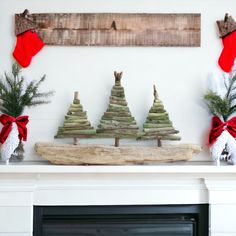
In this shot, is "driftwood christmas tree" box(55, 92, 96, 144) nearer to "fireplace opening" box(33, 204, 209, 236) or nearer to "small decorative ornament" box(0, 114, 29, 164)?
"small decorative ornament" box(0, 114, 29, 164)

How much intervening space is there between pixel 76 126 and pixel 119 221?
513mm

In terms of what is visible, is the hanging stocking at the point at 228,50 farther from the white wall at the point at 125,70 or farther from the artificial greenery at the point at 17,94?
the artificial greenery at the point at 17,94

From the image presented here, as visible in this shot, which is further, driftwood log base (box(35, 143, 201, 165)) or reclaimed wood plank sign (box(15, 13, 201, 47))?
reclaimed wood plank sign (box(15, 13, 201, 47))

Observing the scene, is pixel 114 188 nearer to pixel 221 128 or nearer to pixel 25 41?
pixel 221 128

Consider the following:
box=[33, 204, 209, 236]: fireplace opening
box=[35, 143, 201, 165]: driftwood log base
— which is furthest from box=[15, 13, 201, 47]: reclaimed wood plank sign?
box=[33, 204, 209, 236]: fireplace opening

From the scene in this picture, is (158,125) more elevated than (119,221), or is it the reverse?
(158,125)

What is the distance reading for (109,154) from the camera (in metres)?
1.90

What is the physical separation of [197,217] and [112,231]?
43 centimetres

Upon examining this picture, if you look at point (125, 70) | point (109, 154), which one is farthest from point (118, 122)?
point (125, 70)

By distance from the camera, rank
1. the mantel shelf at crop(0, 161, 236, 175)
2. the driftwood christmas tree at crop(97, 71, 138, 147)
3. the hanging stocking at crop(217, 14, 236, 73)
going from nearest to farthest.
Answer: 1. the mantel shelf at crop(0, 161, 236, 175)
2. the driftwood christmas tree at crop(97, 71, 138, 147)
3. the hanging stocking at crop(217, 14, 236, 73)

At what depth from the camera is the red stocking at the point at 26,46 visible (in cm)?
203

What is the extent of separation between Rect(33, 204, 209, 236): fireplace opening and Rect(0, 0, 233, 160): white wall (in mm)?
323

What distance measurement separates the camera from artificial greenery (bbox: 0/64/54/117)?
194 centimetres

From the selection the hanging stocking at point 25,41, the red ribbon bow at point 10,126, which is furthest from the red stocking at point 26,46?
the red ribbon bow at point 10,126
